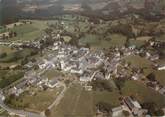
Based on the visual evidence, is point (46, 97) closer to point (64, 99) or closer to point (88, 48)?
point (64, 99)

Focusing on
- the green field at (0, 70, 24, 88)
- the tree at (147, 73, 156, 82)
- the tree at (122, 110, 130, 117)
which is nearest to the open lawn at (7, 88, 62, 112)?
the green field at (0, 70, 24, 88)

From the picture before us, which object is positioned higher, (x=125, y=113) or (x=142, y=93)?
(x=142, y=93)

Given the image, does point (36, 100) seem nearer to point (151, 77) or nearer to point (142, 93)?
point (142, 93)

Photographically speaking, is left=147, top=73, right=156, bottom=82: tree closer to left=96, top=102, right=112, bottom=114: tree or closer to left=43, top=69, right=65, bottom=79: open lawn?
left=96, top=102, right=112, bottom=114: tree

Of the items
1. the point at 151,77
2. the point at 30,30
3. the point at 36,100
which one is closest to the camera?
the point at 36,100

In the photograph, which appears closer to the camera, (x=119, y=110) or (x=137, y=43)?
(x=119, y=110)

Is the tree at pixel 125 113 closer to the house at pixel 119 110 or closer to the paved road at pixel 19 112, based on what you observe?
the house at pixel 119 110

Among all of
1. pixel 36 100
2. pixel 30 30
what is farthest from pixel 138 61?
pixel 30 30
